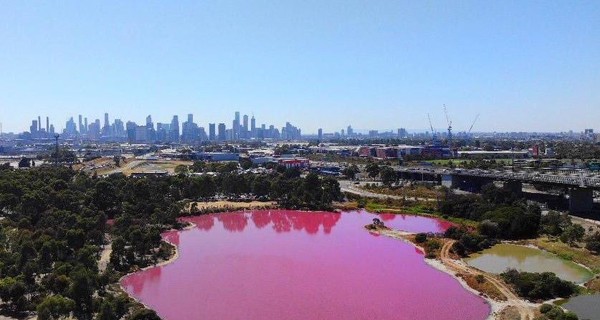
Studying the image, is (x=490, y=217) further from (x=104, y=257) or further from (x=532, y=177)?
(x=104, y=257)

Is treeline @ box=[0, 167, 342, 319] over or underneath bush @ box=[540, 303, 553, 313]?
over

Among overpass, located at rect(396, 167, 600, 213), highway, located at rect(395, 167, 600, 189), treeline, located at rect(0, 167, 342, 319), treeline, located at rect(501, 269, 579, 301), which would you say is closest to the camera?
treeline, located at rect(0, 167, 342, 319)

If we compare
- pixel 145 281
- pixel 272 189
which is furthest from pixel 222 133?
pixel 145 281

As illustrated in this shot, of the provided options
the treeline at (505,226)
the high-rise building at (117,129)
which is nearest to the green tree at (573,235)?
the treeline at (505,226)

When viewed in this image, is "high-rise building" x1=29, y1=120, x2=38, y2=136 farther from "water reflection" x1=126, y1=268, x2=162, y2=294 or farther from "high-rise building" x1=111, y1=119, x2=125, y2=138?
"water reflection" x1=126, y1=268, x2=162, y2=294

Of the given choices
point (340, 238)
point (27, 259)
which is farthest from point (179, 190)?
point (27, 259)

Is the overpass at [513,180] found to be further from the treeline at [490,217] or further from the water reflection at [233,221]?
the water reflection at [233,221]

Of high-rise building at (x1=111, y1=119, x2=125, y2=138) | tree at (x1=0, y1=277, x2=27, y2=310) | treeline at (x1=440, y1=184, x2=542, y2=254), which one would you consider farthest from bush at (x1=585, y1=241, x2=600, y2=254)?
high-rise building at (x1=111, y1=119, x2=125, y2=138)
